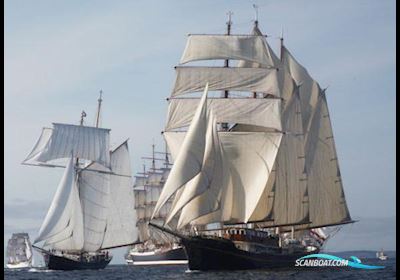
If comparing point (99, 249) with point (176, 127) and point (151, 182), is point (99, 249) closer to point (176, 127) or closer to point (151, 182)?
point (176, 127)

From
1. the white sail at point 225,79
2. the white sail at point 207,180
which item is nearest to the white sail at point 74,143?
the white sail at point 225,79

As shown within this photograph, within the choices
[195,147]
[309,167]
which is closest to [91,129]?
[309,167]

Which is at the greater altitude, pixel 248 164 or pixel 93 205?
pixel 248 164

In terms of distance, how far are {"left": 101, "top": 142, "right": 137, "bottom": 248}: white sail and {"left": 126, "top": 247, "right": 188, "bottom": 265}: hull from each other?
89.8 feet

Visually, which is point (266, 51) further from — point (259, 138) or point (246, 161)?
point (246, 161)

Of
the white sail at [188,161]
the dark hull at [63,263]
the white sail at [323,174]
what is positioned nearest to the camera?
the white sail at [188,161]

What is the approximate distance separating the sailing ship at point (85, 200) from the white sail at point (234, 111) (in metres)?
15.7

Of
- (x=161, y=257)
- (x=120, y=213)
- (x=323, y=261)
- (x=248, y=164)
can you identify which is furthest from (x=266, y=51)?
(x=161, y=257)

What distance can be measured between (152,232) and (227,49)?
54.6 meters

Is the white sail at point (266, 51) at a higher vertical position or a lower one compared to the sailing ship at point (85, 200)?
higher

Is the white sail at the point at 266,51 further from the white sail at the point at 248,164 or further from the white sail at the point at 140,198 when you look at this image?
the white sail at the point at 140,198

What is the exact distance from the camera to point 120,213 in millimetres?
93625

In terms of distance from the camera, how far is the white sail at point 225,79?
80.9 meters

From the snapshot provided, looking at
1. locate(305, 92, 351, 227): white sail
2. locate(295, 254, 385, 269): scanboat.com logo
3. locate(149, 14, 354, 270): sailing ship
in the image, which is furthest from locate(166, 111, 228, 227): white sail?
locate(305, 92, 351, 227): white sail
